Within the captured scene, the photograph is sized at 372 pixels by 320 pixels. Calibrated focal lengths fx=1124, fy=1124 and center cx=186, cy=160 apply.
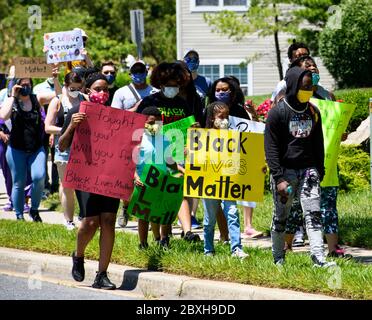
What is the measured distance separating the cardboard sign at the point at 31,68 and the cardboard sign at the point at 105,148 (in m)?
4.77

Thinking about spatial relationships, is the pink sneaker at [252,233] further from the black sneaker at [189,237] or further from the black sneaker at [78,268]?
the black sneaker at [78,268]

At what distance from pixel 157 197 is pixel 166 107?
0.91 m

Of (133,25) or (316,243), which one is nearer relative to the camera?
(316,243)

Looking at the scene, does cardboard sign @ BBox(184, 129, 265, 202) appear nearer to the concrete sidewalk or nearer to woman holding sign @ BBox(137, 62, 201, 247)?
woman holding sign @ BBox(137, 62, 201, 247)

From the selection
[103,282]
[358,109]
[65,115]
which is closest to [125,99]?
[65,115]

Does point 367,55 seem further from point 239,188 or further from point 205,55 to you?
point 239,188

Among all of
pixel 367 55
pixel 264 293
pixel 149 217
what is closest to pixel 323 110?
pixel 149 217

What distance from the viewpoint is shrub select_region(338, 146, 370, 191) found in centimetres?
1560

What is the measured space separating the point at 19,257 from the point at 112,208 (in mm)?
1871

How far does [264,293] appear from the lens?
8.88 metres

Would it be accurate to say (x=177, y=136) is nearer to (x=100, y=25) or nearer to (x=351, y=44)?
(x=351, y=44)

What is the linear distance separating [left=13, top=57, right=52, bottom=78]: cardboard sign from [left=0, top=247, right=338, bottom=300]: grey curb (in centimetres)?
362

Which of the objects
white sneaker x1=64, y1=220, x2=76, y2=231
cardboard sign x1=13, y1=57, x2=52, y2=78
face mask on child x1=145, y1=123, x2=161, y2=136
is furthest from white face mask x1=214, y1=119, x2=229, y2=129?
cardboard sign x1=13, y1=57, x2=52, y2=78

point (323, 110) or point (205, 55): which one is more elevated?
point (323, 110)
